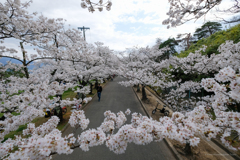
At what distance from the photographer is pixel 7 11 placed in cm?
326

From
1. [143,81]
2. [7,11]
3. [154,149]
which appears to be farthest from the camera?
[143,81]

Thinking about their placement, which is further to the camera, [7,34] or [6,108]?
[6,108]

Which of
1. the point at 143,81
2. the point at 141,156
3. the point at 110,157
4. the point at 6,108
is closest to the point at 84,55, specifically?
the point at 6,108

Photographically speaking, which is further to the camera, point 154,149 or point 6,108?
point 154,149

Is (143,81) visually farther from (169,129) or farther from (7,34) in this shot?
(7,34)

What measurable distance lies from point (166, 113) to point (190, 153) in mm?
3878

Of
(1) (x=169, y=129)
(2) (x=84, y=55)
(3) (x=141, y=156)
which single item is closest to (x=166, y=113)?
(3) (x=141, y=156)

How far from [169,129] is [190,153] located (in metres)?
3.82

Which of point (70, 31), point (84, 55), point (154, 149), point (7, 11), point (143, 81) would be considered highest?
point (70, 31)

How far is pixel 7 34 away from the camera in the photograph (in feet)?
11.4

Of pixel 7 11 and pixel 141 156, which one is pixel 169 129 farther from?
pixel 7 11

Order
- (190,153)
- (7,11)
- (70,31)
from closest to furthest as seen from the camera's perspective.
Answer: (7,11) < (190,153) < (70,31)

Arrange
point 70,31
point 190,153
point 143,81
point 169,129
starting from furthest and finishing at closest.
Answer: point 143,81 → point 70,31 → point 190,153 → point 169,129

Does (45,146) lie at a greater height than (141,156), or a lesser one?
greater
